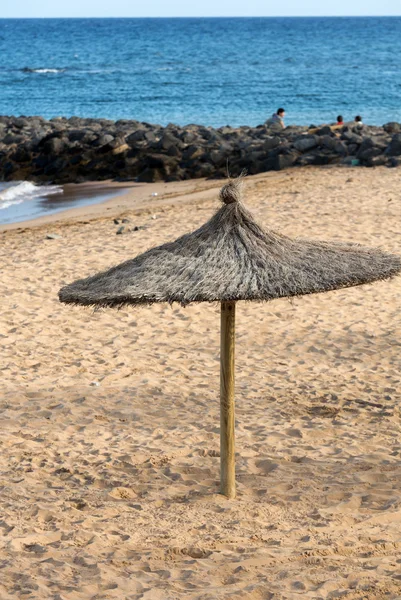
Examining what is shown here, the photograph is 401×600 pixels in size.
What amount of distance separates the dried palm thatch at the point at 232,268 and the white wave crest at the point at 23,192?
13.2 m

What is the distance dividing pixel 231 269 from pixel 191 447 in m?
2.11

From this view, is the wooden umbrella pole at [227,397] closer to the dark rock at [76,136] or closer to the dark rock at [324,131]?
the dark rock at [324,131]

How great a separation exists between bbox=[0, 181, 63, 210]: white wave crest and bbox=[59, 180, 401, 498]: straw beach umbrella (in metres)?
13.2

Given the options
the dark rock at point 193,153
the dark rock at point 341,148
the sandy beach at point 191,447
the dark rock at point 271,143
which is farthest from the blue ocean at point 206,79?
the sandy beach at point 191,447

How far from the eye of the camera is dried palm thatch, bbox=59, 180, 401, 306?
14.5 ft

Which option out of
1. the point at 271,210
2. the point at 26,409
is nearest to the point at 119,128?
the point at 271,210

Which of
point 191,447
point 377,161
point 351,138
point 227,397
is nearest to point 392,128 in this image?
point 351,138

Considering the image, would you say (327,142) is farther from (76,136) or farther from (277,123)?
(76,136)

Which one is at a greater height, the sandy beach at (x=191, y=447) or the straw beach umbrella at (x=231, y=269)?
the straw beach umbrella at (x=231, y=269)

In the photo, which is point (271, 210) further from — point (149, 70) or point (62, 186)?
point (149, 70)

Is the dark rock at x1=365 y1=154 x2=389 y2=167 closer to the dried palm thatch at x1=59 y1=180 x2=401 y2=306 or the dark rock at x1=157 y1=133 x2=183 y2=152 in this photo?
the dark rock at x1=157 y1=133 x2=183 y2=152

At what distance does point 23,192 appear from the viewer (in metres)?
19.0

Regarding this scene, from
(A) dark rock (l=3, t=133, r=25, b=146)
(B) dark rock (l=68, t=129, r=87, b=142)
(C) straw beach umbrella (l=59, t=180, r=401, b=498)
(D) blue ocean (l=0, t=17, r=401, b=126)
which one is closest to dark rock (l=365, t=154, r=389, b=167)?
(B) dark rock (l=68, t=129, r=87, b=142)

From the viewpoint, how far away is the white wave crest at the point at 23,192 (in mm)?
18031
